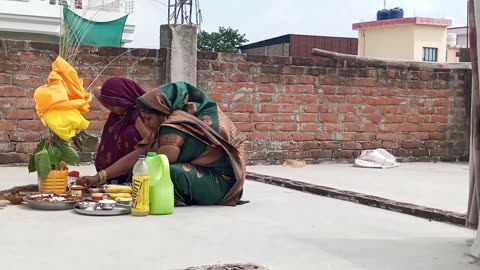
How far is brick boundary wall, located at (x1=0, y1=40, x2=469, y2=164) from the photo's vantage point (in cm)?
586

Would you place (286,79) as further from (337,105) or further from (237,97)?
(337,105)

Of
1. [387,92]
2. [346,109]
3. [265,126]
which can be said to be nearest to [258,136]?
[265,126]

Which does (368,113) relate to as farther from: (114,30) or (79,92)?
(79,92)

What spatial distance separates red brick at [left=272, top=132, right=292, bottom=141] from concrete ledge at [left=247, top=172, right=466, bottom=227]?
129 cm

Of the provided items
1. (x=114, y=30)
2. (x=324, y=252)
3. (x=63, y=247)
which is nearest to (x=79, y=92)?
(x=63, y=247)

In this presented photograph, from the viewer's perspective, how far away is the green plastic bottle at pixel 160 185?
351 cm

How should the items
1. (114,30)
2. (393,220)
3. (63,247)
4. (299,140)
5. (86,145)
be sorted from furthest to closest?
(114,30) < (299,140) < (86,145) < (393,220) < (63,247)

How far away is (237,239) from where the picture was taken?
2.99 meters

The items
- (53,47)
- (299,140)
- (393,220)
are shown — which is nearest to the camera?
(393,220)

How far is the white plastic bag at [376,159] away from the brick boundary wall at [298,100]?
0.27 m

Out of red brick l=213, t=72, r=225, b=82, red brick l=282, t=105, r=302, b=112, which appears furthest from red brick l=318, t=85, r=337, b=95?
red brick l=213, t=72, r=225, b=82

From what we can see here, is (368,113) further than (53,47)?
Yes

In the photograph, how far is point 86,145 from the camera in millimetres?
4262

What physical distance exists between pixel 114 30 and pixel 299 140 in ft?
9.37
